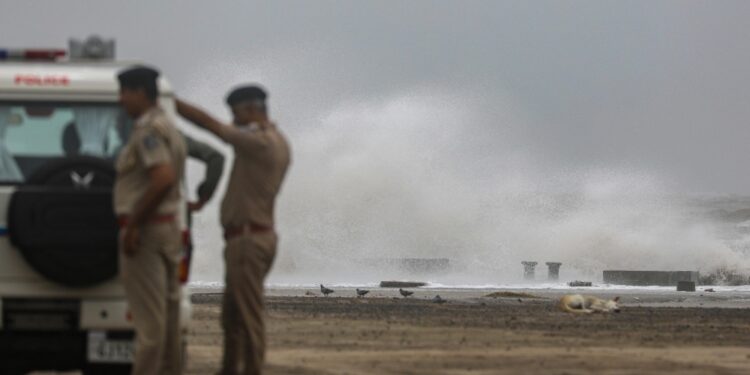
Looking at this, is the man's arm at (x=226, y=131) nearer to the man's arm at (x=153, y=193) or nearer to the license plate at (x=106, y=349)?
the man's arm at (x=153, y=193)

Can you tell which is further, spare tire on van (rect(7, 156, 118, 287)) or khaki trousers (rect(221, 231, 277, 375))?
khaki trousers (rect(221, 231, 277, 375))

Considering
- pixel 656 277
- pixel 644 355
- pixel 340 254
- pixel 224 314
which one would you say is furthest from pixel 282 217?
pixel 224 314

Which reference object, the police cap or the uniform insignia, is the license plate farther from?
the police cap

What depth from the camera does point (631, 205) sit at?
7038cm

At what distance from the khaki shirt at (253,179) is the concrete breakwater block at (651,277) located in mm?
36241

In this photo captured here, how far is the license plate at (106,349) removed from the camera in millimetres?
9969

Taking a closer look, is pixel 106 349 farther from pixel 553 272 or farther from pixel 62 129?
pixel 553 272

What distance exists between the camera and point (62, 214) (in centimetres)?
962

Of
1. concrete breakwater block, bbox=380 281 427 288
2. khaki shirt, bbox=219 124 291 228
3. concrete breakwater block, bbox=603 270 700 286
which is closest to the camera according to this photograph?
khaki shirt, bbox=219 124 291 228

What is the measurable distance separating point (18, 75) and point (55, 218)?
49.3 inches

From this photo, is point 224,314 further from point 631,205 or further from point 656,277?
point 631,205

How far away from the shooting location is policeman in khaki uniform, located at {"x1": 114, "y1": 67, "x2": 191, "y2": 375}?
9453 mm

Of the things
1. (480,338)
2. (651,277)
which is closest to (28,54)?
(480,338)

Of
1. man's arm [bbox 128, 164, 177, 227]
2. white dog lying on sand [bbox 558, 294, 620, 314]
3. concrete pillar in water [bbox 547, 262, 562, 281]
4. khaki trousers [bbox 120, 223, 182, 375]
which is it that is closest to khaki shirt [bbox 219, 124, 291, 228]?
khaki trousers [bbox 120, 223, 182, 375]
